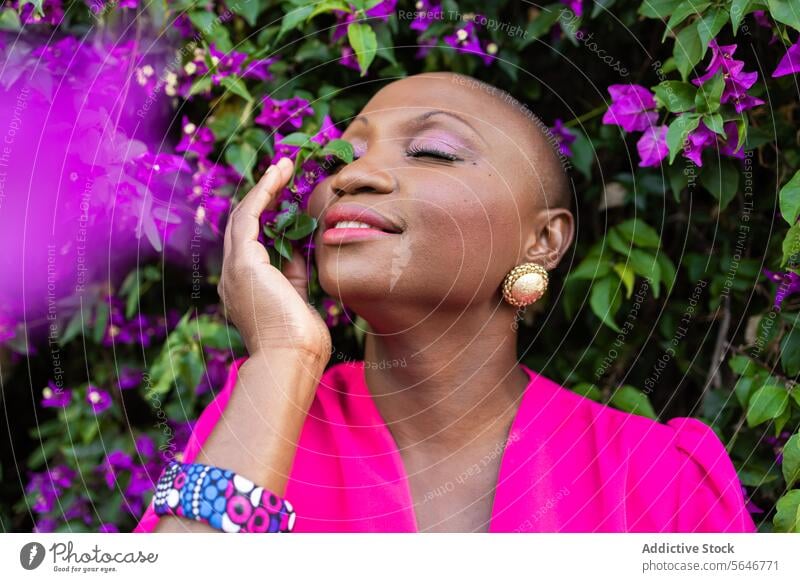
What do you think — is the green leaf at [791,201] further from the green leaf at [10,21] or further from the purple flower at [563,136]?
the green leaf at [10,21]

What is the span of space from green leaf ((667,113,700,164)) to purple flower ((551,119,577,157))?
51 centimetres

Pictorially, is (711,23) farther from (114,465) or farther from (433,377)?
(114,465)

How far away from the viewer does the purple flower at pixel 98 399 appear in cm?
296

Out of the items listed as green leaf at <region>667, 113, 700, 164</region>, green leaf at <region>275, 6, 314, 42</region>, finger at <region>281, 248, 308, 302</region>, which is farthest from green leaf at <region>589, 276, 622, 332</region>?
green leaf at <region>275, 6, 314, 42</region>

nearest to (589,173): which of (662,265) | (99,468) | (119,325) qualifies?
(662,265)

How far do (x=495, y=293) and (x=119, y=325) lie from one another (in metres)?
1.29

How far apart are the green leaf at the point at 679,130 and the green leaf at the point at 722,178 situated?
0.97ft

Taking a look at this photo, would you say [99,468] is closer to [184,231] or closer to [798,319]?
[184,231]

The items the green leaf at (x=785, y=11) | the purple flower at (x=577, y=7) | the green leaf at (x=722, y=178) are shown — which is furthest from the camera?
the purple flower at (x=577, y=7)

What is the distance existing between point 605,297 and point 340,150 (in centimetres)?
89

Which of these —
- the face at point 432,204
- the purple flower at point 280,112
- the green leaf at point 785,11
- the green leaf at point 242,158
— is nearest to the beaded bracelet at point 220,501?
the face at point 432,204

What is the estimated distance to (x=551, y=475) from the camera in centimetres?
226

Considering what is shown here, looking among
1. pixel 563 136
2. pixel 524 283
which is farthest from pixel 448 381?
pixel 563 136

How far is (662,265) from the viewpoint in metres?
2.85
